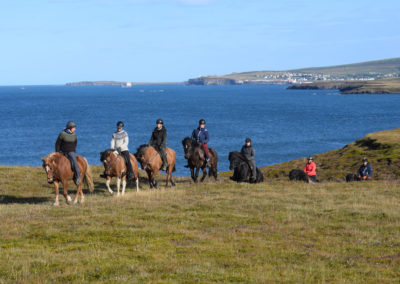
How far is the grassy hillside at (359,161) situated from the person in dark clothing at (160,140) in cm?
1774

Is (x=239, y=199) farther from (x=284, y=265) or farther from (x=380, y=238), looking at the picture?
(x=284, y=265)

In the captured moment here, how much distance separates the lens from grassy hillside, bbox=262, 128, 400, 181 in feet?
137

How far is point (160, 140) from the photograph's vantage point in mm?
25516

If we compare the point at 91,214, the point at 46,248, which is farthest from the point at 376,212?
the point at 46,248

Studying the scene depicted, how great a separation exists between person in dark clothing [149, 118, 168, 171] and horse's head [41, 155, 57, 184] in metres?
6.56

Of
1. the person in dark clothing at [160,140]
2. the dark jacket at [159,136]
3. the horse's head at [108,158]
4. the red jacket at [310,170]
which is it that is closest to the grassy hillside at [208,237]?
the horse's head at [108,158]

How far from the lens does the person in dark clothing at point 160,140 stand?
83.3 ft

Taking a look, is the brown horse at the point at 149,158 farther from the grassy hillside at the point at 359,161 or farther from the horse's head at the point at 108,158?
the grassy hillside at the point at 359,161

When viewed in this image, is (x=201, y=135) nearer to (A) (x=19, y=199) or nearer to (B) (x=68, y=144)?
(B) (x=68, y=144)

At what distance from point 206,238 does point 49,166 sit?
765cm

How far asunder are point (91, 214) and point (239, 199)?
6754 millimetres

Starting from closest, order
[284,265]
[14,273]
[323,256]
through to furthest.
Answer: [14,273], [284,265], [323,256]

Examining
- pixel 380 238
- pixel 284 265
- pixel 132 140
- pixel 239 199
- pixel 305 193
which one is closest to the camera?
pixel 284 265

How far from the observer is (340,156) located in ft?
174
